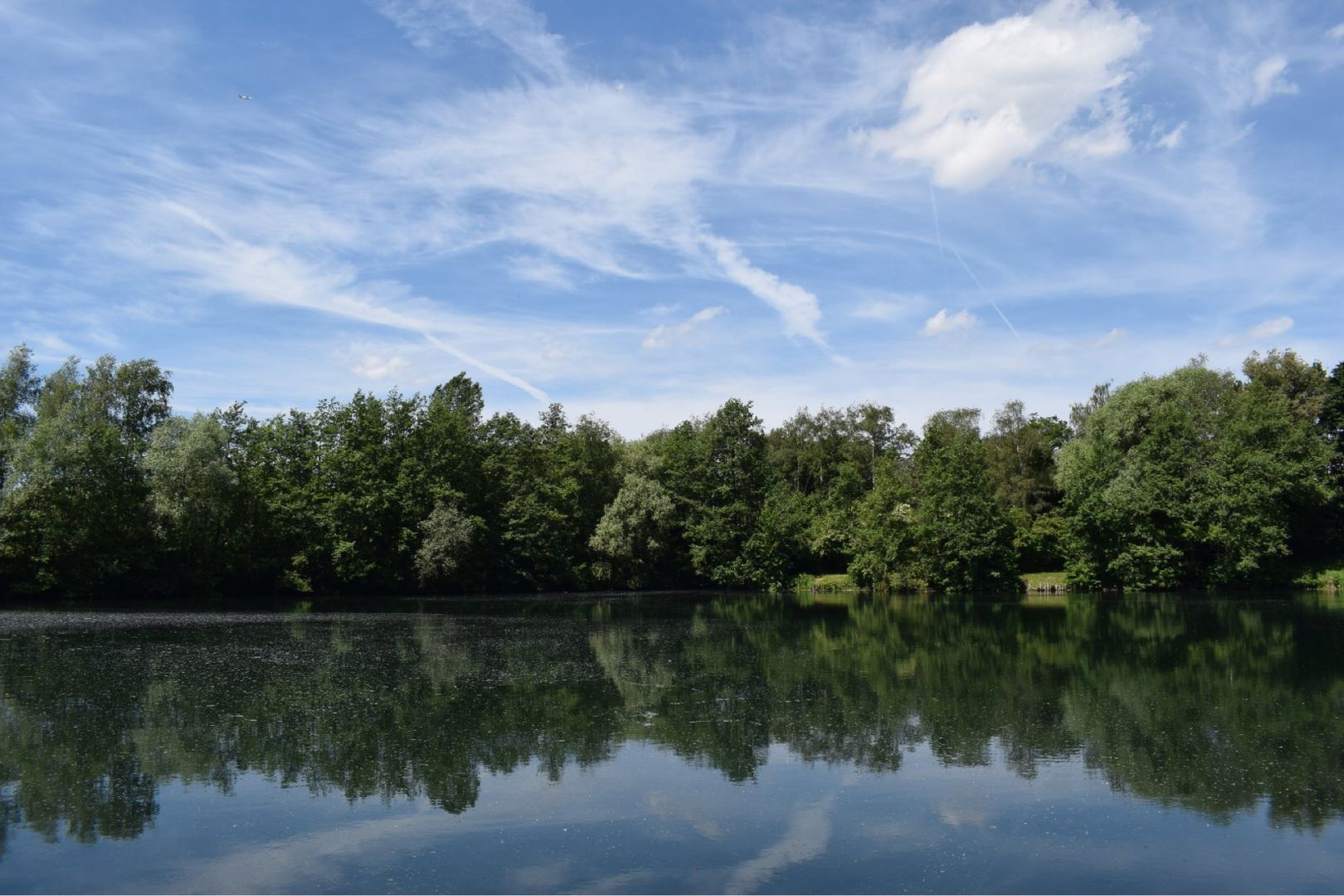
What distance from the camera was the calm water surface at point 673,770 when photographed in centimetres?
908

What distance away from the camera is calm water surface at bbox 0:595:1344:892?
29.8 ft

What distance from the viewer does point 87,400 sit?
5672 cm

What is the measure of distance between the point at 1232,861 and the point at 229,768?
40.2 feet

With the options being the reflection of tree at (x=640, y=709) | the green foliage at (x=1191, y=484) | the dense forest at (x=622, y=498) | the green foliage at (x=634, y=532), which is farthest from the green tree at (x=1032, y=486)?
the reflection of tree at (x=640, y=709)

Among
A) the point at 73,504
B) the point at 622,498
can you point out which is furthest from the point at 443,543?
the point at 73,504

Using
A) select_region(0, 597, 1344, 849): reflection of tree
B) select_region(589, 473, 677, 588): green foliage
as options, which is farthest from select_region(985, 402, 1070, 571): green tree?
select_region(0, 597, 1344, 849): reflection of tree

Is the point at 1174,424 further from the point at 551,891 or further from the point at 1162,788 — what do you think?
the point at 551,891

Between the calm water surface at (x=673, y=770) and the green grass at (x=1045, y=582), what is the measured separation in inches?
1342

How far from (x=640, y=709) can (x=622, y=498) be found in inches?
1944

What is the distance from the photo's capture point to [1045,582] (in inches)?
2381

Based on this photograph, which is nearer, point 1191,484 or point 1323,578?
point 1323,578

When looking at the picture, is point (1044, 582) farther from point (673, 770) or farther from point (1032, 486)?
point (673, 770)

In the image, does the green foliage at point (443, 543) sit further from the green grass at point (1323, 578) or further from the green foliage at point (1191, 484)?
the green grass at point (1323, 578)

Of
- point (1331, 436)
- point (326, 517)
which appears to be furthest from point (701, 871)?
point (1331, 436)
